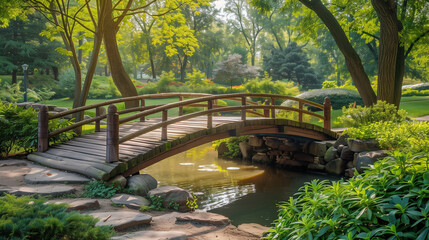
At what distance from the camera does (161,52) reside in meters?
38.6

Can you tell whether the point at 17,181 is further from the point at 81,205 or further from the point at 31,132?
the point at 31,132

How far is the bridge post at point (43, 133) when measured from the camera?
328 inches

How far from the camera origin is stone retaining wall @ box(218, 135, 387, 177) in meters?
10.5

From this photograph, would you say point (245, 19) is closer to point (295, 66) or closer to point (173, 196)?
point (295, 66)

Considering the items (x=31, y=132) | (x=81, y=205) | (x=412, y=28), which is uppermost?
(x=412, y=28)

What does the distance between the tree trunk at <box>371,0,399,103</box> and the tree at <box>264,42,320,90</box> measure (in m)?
25.4

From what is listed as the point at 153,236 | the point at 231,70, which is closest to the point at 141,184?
the point at 153,236

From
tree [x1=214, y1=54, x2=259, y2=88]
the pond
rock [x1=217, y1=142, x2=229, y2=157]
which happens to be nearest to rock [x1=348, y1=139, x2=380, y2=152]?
the pond

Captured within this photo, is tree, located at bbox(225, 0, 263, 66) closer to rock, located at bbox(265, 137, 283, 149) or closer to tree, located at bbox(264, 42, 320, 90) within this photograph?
tree, located at bbox(264, 42, 320, 90)

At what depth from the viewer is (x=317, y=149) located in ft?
41.0

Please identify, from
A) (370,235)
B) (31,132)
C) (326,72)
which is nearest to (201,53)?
(326,72)

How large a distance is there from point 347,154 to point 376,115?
1.74m

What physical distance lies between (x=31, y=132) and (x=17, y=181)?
8.70ft

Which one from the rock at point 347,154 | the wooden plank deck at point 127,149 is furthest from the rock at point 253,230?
the rock at point 347,154
